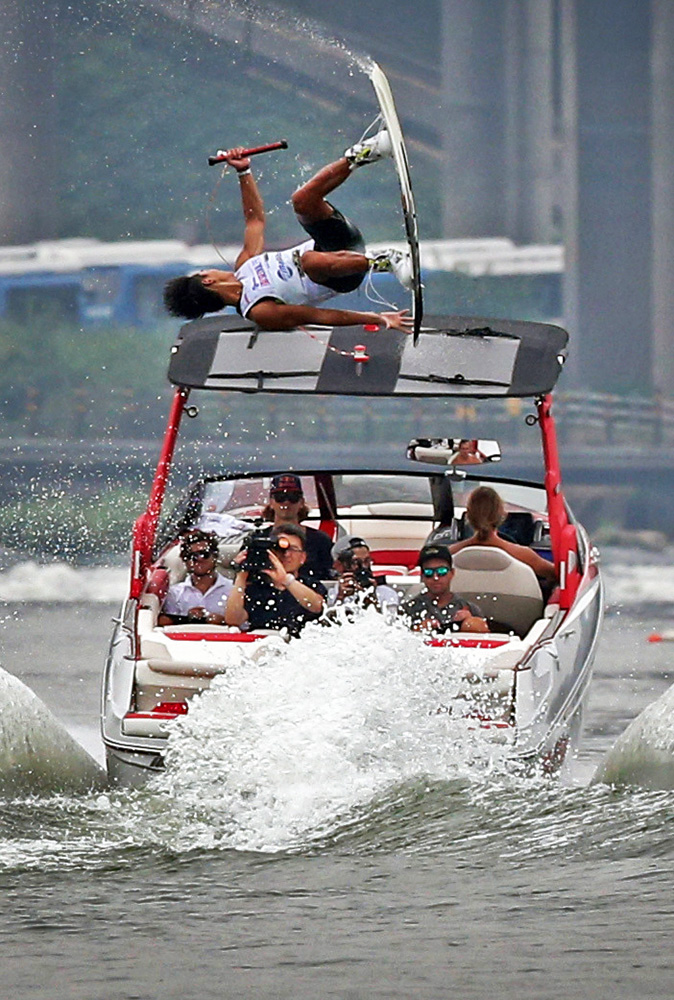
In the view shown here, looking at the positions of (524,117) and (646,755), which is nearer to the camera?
(646,755)

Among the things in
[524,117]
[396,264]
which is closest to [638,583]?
[524,117]

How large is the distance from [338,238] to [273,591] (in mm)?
1458

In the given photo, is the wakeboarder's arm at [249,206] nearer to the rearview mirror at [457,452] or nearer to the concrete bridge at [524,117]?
the rearview mirror at [457,452]

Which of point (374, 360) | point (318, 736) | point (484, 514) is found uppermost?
point (374, 360)

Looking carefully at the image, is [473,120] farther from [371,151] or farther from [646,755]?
[371,151]

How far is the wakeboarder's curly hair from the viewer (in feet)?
28.4

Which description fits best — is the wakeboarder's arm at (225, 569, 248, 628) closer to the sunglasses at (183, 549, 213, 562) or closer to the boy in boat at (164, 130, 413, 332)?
the sunglasses at (183, 549, 213, 562)

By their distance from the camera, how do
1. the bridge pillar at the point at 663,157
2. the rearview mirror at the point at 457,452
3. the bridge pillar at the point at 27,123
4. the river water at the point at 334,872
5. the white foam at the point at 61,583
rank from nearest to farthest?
the river water at the point at 334,872 → the rearview mirror at the point at 457,452 → the white foam at the point at 61,583 → the bridge pillar at the point at 27,123 → the bridge pillar at the point at 663,157

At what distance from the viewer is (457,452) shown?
929 cm

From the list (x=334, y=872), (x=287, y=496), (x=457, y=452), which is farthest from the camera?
(x=287, y=496)

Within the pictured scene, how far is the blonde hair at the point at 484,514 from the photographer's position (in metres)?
8.86

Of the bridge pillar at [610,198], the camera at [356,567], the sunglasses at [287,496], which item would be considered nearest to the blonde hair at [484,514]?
the camera at [356,567]

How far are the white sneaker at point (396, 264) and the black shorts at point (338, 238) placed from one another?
0.25ft

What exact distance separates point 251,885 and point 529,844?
3.54ft
